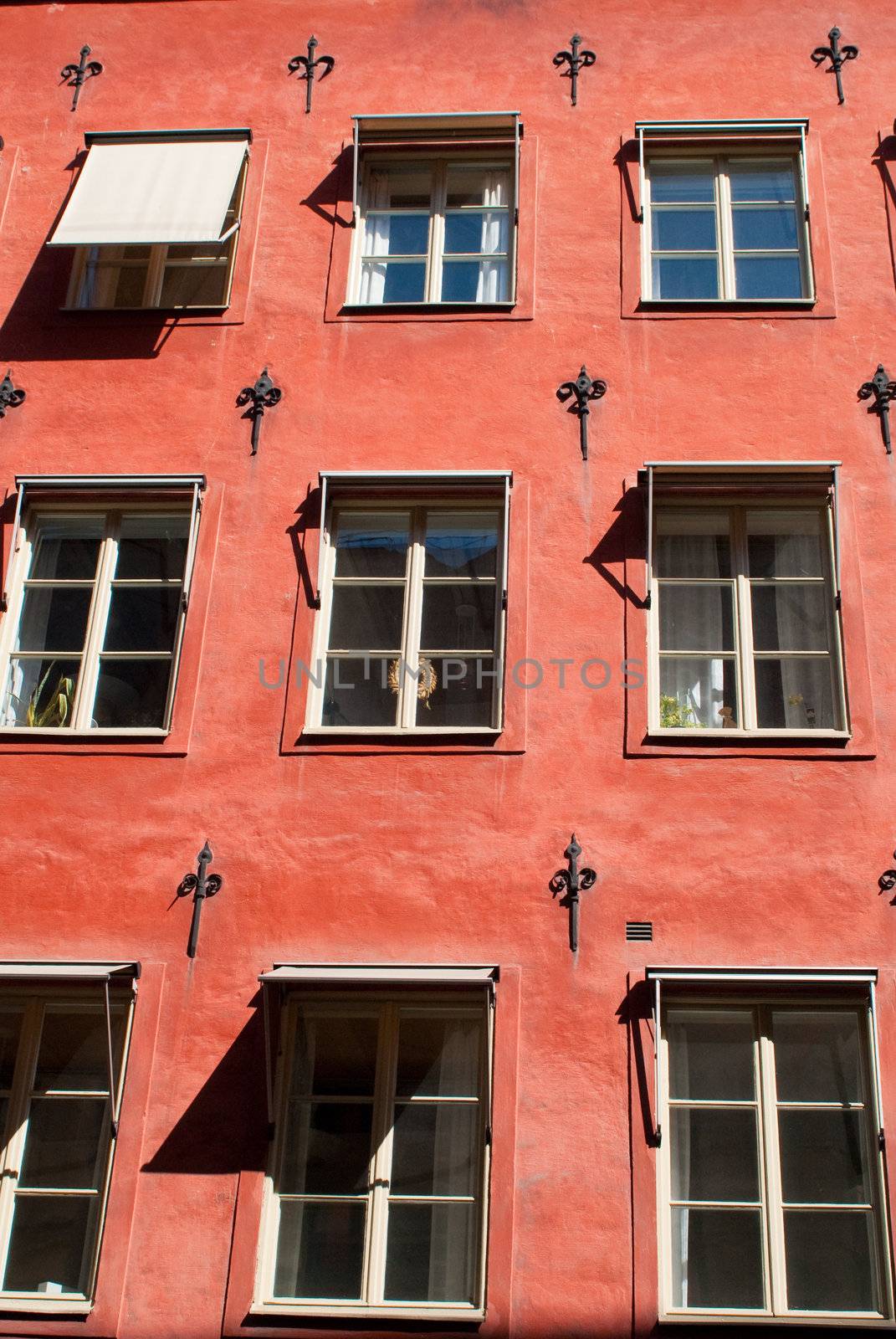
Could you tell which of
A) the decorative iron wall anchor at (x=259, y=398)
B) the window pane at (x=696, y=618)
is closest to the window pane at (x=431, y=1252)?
the window pane at (x=696, y=618)

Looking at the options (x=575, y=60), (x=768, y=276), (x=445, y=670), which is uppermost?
(x=575, y=60)

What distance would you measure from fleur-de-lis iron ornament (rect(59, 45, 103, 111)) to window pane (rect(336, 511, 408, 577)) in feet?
13.7

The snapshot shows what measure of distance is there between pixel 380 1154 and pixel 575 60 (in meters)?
7.37

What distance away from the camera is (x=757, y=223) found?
10.0m

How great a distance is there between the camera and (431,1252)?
721 cm

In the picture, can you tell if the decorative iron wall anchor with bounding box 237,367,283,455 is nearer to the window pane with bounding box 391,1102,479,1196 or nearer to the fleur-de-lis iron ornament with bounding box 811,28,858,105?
the window pane with bounding box 391,1102,479,1196

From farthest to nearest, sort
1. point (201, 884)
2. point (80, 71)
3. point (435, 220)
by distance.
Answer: point (80, 71) → point (435, 220) → point (201, 884)

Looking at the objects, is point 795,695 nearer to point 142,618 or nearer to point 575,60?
point 142,618

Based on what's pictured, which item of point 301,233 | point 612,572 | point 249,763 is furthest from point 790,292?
point 249,763

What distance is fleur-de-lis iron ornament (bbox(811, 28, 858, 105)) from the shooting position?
10422mm

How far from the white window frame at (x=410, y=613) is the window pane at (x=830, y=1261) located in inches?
114

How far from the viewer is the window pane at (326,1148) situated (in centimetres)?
740

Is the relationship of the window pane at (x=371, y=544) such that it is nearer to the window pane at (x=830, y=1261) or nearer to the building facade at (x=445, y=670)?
the building facade at (x=445, y=670)

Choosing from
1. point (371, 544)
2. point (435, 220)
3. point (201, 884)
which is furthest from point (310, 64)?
point (201, 884)
